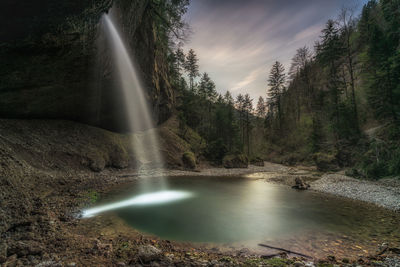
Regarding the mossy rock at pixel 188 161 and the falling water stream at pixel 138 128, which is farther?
the mossy rock at pixel 188 161

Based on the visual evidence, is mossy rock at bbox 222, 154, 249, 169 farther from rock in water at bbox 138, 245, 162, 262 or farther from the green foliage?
rock in water at bbox 138, 245, 162, 262

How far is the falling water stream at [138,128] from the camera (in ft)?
31.4

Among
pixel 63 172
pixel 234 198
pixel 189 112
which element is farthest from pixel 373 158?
pixel 189 112

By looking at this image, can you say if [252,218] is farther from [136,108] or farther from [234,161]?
[234,161]

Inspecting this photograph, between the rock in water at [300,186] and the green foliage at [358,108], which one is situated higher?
the green foliage at [358,108]

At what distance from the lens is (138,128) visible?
2302 centimetres

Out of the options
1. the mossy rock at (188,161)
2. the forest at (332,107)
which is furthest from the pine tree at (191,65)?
the mossy rock at (188,161)

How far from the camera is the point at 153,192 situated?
11.5m

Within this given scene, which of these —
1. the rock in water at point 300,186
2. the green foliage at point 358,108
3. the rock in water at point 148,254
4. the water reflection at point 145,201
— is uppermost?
the green foliage at point 358,108

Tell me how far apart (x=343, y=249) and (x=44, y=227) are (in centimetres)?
836

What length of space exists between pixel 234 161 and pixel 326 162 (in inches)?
487

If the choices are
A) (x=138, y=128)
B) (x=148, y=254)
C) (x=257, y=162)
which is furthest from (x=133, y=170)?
(x=257, y=162)

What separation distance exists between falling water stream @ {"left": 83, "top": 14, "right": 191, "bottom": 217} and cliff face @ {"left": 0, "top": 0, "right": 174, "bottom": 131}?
2.70 feet

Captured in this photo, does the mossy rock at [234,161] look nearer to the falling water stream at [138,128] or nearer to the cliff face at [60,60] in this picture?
the falling water stream at [138,128]
